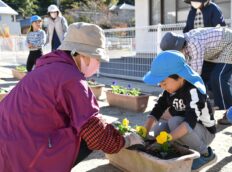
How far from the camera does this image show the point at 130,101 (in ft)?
16.6

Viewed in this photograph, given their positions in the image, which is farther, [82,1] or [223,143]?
[82,1]

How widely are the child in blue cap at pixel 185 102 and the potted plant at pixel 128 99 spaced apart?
6.60 ft

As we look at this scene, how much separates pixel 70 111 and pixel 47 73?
246mm

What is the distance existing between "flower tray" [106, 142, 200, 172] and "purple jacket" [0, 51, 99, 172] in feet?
2.14

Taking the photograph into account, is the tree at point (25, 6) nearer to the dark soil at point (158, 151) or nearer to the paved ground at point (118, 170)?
the paved ground at point (118, 170)

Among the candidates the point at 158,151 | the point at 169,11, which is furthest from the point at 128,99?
the point at 169,11

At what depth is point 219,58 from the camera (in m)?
4.20

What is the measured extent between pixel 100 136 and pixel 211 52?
2402mm

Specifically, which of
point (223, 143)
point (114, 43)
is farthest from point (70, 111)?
point (114, 43)

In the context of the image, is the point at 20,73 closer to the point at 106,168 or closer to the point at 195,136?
the point at 106,168

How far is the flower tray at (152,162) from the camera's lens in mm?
2398

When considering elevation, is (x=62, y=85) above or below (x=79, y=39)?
below

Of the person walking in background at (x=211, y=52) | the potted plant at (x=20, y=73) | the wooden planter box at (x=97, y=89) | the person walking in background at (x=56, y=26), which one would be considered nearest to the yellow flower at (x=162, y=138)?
the person walking in background at (x=211, y=52)

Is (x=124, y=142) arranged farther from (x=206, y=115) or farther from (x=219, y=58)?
(x=219, y=58)
